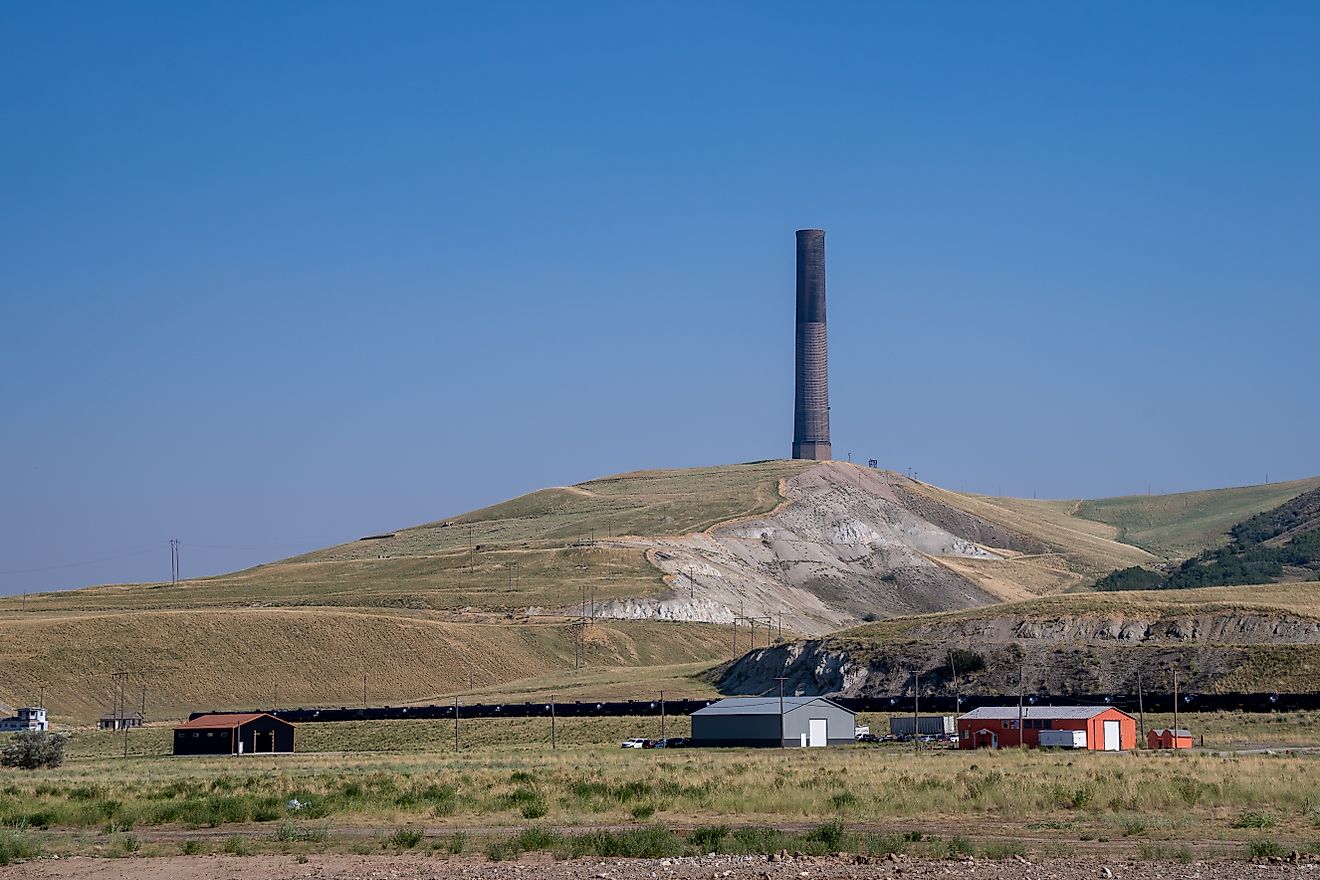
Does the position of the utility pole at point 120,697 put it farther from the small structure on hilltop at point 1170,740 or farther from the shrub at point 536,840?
the shrub at point 536,840

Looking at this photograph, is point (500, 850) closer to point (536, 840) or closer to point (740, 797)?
Result: point (536, 840)

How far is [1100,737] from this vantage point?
60.8 metres

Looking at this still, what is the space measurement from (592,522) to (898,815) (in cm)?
16612

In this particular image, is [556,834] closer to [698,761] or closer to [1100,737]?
[698,761]

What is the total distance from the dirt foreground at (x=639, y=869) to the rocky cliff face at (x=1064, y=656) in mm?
56749

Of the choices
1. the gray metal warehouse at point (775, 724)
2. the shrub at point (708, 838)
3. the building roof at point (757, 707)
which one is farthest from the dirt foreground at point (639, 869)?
the building roof at point (757, 707)

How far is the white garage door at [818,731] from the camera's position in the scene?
68.2 m

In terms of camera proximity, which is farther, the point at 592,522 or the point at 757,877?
the point at 592,522

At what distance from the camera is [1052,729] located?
61.4 metres

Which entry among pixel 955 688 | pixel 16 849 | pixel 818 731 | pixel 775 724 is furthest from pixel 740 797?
pixel 955 688

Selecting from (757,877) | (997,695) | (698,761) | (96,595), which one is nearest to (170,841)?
(757,877)

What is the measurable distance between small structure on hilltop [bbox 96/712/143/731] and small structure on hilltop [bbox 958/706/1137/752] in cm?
4722

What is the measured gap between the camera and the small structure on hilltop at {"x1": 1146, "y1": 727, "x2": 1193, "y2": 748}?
58000mm

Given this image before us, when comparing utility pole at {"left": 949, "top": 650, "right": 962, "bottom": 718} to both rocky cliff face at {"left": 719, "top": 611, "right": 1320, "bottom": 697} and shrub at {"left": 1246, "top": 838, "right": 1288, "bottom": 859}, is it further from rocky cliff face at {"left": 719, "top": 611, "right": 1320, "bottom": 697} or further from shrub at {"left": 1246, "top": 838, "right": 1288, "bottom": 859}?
shrub at {"left": 1246, "top": 838, "right": 1288, "bottom": 859}
